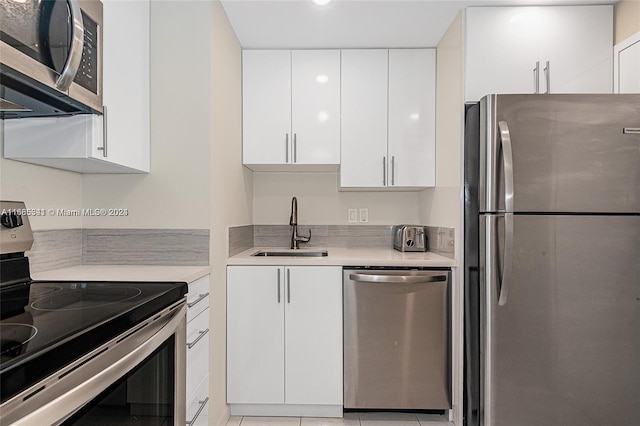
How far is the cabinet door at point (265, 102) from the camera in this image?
2.55 m

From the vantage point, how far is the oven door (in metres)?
0.71

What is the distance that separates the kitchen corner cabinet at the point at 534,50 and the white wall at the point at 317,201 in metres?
1.06

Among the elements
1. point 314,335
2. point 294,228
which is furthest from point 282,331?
point 294,228

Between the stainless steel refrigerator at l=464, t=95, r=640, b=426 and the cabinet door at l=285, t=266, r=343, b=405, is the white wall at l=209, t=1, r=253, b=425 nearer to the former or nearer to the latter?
the cabinet door at l=285, t=266, r=343, b=405

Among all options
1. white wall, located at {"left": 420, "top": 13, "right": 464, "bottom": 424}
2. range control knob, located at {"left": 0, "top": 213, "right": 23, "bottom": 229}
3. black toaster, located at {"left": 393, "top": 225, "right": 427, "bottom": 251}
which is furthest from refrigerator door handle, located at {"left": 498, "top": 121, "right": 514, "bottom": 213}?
range control knob, located at {"left": 0, "top": 213, "right": 23, "bottom": 229}

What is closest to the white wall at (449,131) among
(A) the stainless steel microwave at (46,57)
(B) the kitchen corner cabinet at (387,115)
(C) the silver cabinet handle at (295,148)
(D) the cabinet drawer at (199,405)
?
(B) the kitchen corner cabinet at (387,115)

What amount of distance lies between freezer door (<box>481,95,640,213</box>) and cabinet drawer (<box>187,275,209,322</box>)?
56.6 inches

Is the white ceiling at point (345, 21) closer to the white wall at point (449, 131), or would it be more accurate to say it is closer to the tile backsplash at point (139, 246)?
the white wall at point (449, 131)

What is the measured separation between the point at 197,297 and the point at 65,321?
81 cm

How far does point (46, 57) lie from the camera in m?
1.11

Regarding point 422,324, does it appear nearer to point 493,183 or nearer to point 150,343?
point 493,183

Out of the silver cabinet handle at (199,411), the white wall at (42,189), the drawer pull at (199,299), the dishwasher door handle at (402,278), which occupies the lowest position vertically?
the silver cabinet handle at (199,411)

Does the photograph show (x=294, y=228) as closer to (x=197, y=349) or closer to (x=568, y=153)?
(x=197, y=349)

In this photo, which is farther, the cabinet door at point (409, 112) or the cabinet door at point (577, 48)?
the cabinet door at point (409, 112)
